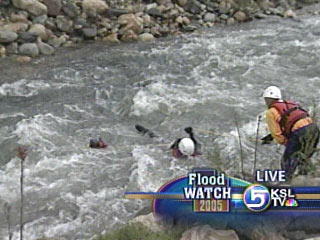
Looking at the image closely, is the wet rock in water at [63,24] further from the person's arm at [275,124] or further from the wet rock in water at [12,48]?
the person's arm at [275,124]

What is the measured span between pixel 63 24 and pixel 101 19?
1.01 m

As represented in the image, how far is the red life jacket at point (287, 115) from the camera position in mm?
4738

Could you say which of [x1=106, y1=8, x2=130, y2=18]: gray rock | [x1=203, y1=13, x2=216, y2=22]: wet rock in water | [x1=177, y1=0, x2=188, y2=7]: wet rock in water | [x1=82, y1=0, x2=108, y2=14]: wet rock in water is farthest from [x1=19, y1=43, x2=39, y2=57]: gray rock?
[x1=203, y1=13, x2=216, y2=22]: wet rock in water

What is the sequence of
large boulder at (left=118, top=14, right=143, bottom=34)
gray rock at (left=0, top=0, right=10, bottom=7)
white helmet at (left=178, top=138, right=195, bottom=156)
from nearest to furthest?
white helmet at (left=178, top=138, right=195, bottom=156)
gray rock at (left=0, top=0, right=10, bottom=7)
large boulder at (left=118, top=14, right=143, bottom=34)

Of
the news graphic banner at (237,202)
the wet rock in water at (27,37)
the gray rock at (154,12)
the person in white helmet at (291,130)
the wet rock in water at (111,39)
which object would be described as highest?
the gray rock at (154,12)

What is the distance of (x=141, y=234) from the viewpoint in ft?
12.2

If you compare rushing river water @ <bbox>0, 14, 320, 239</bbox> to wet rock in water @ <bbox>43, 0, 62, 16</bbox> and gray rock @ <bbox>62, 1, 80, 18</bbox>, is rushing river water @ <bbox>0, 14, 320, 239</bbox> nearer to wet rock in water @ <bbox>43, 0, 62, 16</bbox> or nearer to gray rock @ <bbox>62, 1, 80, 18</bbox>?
gray rock @ <bbox>62, 1, 80, 18</bbox>

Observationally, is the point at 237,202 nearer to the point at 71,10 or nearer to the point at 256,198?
the point at 256,198

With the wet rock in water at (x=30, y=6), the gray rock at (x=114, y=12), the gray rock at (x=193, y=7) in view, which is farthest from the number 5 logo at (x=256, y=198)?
the gray rock at (x=193, y=7)

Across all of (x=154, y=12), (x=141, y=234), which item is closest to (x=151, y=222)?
(x=141, y=234)

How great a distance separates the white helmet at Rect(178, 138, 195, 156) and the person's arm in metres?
1.51

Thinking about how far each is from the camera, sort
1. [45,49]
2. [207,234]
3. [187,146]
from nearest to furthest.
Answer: [207,234] → [187,146] → [45,49]

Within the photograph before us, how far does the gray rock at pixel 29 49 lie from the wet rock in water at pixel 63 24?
1.15 m

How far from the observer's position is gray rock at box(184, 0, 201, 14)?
42.9 ft
